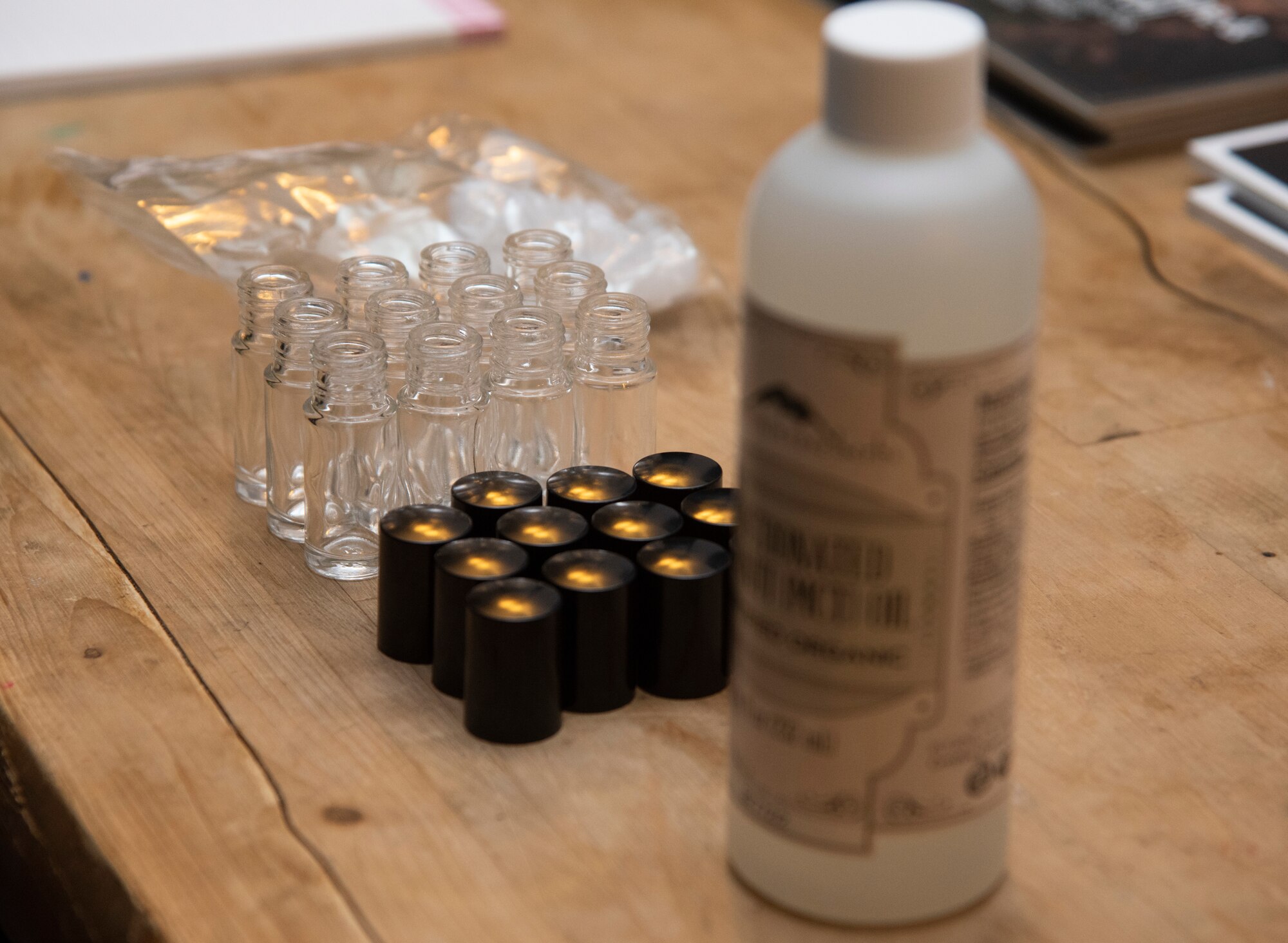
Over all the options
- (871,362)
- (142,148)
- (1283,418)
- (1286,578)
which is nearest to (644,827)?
(871,362)

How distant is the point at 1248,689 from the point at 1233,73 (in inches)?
26.8

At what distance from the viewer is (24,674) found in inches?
26.7

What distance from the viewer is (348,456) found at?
75 cm

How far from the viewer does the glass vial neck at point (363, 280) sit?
827mm

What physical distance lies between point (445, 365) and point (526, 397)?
0.05m

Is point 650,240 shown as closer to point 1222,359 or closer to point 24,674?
point 1222,359

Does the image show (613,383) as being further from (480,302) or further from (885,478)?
(885,478)

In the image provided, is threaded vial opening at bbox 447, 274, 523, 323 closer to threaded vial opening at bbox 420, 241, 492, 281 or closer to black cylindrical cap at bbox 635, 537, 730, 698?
threaded vial opening at bbox 420, 241, 492, 281

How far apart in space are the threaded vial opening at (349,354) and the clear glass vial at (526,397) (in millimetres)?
58

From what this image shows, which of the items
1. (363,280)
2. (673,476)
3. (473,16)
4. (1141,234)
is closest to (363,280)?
(363,280)

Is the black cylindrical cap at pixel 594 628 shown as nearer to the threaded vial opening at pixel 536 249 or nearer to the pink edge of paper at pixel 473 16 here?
the threaded vial opening at pixel 536 249

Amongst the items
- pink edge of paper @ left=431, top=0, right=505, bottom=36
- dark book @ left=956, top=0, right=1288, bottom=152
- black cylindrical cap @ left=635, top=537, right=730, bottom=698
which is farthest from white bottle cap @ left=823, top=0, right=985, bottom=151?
pink edge of paper @ left=431, top=0, right=505, bottom=36

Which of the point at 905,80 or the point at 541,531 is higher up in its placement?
the point at 905,80

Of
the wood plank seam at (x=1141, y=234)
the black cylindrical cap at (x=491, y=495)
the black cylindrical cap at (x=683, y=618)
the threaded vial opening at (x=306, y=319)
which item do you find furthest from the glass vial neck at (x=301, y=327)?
the wood plank seam at (x=1141, y=234)
